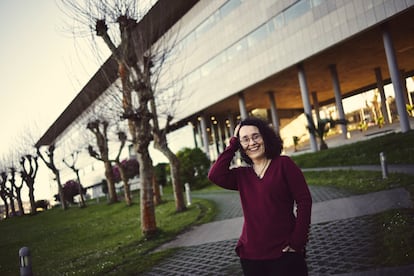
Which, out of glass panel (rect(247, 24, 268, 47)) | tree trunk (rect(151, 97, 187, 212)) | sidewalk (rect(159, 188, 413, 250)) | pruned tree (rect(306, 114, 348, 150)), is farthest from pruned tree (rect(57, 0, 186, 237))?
glass panel (rect(247, 24, 268, 47))

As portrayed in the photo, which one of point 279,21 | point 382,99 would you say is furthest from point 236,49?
point 382,99

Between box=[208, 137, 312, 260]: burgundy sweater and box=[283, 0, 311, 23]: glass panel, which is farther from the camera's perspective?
box=[283, 0, 311, 23]: glass panel

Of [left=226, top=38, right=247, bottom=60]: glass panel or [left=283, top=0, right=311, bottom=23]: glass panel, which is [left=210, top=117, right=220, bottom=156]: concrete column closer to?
[left=226, top=38, right=247, bottom=60]: glass panel

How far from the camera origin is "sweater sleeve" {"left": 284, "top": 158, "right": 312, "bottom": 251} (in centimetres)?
226

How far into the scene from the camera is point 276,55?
79.1 feet

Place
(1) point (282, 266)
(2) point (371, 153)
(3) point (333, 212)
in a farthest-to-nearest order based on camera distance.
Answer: (2) point (371, 153), (3) point (333, 212), (1) point (282, 266)

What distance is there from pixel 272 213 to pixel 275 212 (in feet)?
0.08

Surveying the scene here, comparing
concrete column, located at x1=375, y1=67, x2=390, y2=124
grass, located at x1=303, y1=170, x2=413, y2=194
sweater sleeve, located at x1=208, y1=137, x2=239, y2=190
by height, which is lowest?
grass, located at x1=303, y1=170, x2=413, y2=194

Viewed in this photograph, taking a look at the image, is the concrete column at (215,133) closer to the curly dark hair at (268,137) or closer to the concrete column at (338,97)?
the concrete column at (338,97)

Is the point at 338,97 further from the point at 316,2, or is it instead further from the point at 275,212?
the point at 275,212

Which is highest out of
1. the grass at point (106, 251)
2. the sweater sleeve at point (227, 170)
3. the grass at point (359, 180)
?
the sweater sleeve at point (227, 170)

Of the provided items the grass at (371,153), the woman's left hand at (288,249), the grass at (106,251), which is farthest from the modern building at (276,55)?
the woman's left hand at (288,249)

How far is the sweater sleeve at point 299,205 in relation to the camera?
2.26 metres

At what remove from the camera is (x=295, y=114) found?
46.2 metres
